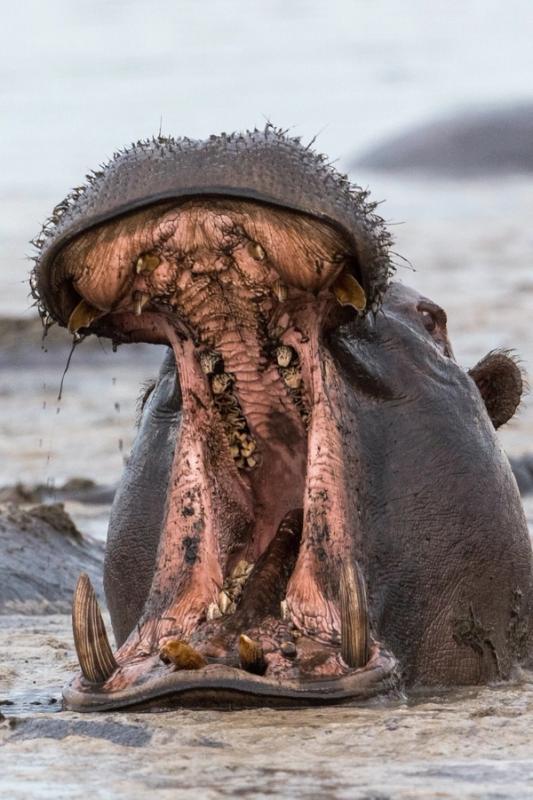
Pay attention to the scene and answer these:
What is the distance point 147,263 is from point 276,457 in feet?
2.20

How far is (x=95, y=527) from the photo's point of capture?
8516mm

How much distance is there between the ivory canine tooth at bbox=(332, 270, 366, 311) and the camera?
390cm

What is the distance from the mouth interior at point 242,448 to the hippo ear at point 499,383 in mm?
759

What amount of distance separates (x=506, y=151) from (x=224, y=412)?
20475 mm

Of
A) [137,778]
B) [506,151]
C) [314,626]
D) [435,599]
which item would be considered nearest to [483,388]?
[435,599]

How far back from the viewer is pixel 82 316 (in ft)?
13.2

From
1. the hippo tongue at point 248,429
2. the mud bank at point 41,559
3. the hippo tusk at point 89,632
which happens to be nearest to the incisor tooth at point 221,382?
the hippo tongue at point 248,429

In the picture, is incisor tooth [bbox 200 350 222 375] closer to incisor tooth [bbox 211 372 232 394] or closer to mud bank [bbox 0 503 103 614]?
incisor tooth [bbox 211 372 232 394]

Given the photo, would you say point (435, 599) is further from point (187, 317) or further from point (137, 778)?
point (137, 778)

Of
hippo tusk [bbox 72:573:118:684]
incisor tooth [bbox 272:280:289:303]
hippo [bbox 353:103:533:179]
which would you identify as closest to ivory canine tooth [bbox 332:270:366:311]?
incisor tooth [bbox 272:280:289:303]

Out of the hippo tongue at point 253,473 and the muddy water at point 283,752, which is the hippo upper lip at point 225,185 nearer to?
the hippo tongue at point 253,473

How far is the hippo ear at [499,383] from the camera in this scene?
4.76 meters

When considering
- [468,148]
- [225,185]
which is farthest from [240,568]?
[468,148]

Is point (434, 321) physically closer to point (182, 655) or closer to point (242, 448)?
point (242, 448)
